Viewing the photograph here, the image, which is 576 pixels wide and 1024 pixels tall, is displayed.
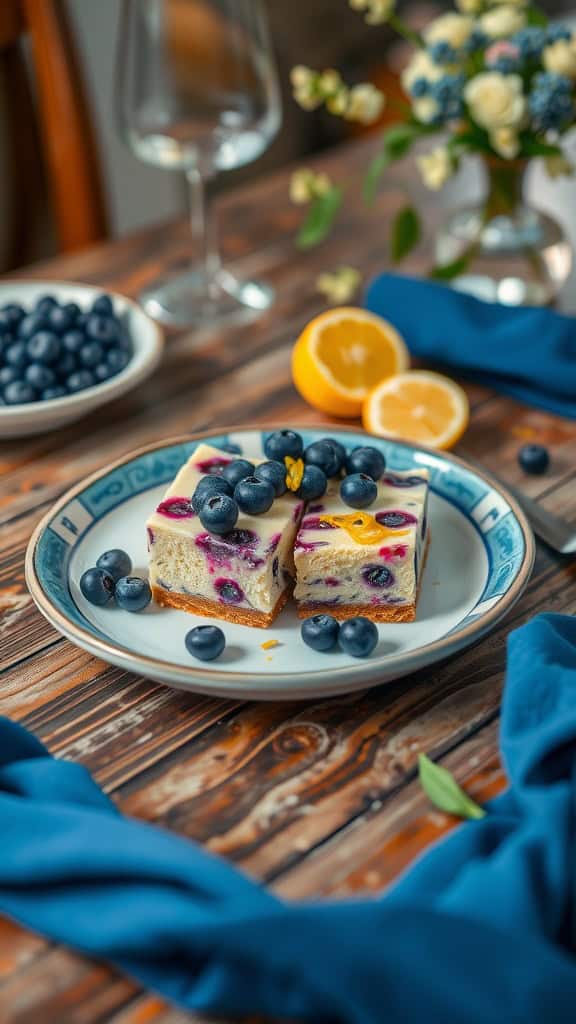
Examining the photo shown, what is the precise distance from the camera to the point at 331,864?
2.72ft

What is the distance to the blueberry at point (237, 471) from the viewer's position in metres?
1.12

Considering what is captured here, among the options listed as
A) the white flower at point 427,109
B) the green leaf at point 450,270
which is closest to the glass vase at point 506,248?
the green leaf at point 450,270

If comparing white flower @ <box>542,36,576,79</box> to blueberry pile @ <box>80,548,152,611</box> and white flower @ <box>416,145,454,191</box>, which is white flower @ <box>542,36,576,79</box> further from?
blueberry pile @ <box>80,548,152,611</box>

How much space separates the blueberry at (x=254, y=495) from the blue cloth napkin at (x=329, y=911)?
1.02 feet

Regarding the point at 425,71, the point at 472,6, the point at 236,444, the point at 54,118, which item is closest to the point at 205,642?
the point at 236,444

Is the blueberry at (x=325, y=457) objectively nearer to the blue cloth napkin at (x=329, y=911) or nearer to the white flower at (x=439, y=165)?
the blue cloth napkin at (x=329, y=911)

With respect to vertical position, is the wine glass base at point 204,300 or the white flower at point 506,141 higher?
the white flower at point 506,141

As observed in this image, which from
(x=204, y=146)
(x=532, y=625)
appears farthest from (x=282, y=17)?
(x=532, y=625)

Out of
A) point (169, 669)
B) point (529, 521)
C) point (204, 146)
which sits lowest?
point (529, 521)

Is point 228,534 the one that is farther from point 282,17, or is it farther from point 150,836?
point 282,17

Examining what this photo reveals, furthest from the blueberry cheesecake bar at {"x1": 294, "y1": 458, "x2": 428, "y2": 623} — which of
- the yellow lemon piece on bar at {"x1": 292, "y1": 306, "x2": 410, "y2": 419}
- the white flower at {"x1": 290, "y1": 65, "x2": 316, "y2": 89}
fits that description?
the white flower at {"x1": 290, "y1": 65, "x2": 316, "y2": 89}

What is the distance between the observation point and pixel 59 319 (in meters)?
1.46

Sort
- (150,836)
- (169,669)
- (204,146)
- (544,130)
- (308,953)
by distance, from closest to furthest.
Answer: (308,953)
(150,836)
(169,669)
(544,130)
(204,146)

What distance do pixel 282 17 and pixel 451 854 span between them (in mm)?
3341
